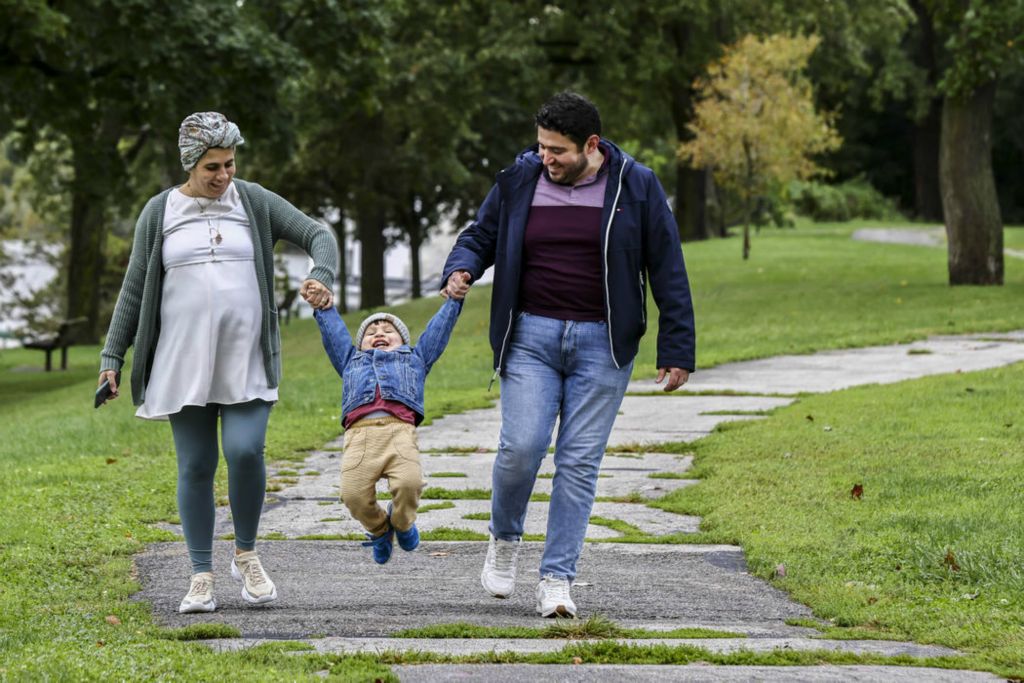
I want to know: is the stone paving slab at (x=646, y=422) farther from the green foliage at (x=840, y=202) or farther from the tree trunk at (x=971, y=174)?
the green foliage at (x=840, y=202)

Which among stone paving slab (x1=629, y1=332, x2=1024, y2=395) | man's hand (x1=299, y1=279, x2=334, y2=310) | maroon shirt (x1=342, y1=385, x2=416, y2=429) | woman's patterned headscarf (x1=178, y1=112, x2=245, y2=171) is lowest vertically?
stone paving slab (x1=629, y1=332, x2=1024, y2=395)

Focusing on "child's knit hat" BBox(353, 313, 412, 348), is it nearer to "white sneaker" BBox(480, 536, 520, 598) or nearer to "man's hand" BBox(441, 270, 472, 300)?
"man's hand" BBox(441, 270, 472, 300)

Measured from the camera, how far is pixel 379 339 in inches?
252

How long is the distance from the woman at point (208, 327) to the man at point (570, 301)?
0.79m

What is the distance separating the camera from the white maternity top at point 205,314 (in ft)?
20.7

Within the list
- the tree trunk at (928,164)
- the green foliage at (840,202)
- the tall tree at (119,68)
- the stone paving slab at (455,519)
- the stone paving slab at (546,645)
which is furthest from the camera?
the green foliage at (840,202)

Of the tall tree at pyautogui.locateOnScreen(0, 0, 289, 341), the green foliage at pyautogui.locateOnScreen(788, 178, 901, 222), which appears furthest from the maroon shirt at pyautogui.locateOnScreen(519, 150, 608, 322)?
the green foliage at pyautogui.locateOnScreen(788, 178, 901, 222)

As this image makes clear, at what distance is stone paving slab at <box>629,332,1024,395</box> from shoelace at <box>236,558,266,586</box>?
884 cm

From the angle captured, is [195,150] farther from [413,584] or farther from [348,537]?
[348,537]

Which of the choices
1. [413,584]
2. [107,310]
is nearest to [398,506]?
[413,584]

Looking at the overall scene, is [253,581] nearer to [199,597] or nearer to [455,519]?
[199,597]

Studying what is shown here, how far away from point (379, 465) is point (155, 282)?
1.17m

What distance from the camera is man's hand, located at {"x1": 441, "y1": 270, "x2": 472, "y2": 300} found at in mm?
6320

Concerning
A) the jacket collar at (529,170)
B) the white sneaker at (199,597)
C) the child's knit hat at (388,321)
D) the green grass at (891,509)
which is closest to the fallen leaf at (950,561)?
the green grass at (891,509)
